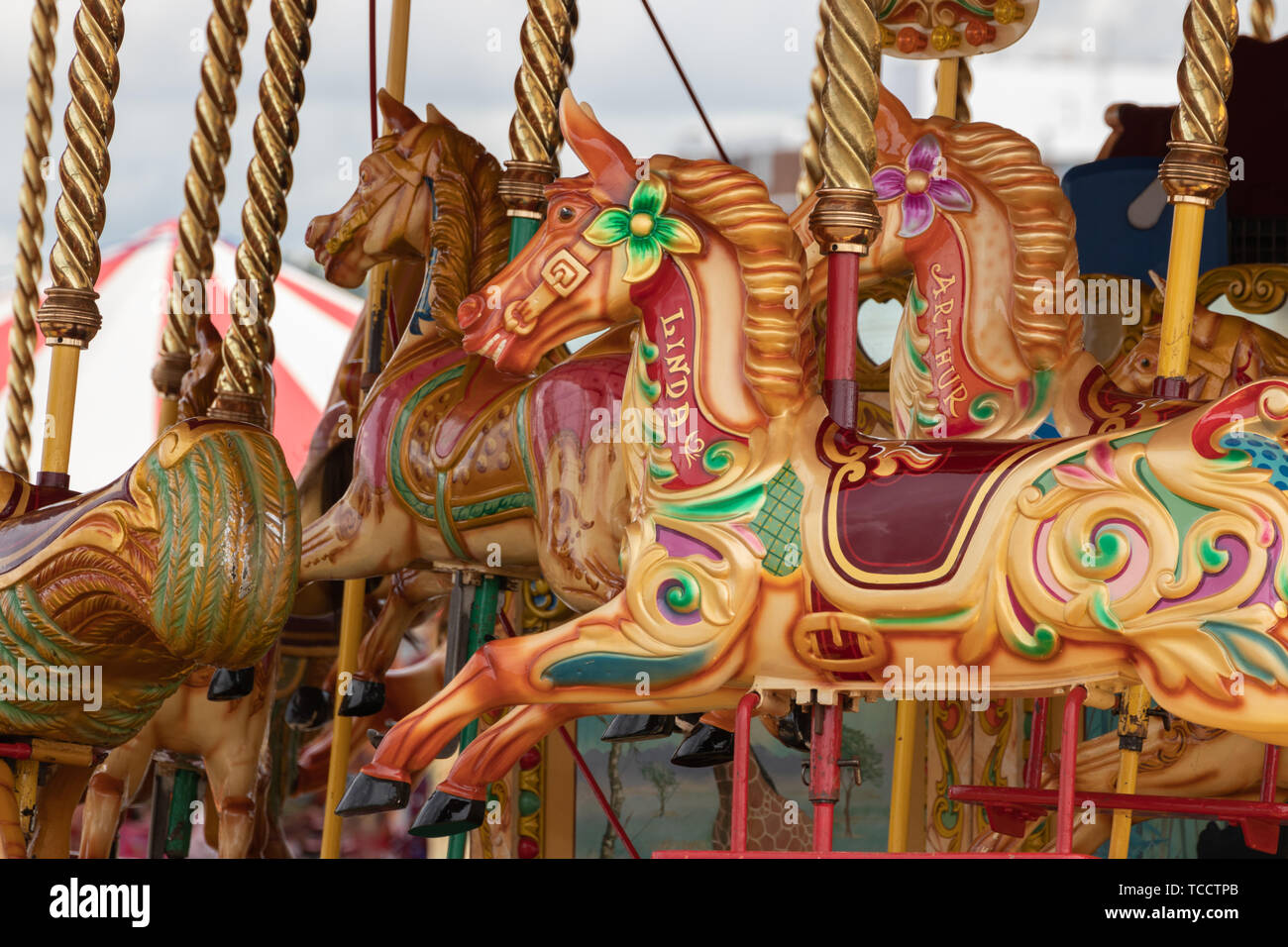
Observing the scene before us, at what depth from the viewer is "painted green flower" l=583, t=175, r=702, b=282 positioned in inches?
109

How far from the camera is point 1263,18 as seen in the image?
5367 millimetres

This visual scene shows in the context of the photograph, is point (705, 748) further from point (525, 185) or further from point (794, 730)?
point (525, 185)

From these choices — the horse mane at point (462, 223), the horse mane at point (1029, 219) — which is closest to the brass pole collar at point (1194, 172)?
the horse mane at point (1029, 219)

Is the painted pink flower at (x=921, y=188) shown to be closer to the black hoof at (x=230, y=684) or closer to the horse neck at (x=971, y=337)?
the horse neck at (x=971, y=337)

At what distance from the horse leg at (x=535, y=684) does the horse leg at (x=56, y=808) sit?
83cm

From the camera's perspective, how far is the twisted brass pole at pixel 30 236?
152 inches

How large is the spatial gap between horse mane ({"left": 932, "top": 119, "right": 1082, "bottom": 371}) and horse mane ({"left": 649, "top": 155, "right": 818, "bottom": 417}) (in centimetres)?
63

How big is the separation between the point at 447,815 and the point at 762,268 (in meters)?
1.05

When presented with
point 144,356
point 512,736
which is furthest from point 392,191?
point 144,356

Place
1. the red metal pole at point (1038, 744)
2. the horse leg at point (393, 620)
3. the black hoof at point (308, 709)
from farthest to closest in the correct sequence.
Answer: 1. the black hoof at point (308, 709)
2. the horse leg at point (393, 620)
3. the red metal pole at point (1038, 744)

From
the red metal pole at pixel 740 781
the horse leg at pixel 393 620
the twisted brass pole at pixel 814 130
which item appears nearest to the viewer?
the red metal pole at pixel 740 781
